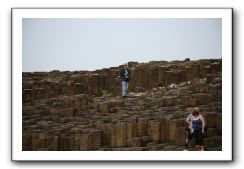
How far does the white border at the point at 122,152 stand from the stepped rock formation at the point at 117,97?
0.06 meters

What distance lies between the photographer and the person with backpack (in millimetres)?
26578

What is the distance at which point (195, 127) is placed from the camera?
2659 cm

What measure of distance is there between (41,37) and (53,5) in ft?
1.26

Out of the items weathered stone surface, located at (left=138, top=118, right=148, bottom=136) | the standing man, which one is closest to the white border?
weathered stone surface, located at (left=138, top=118, right=148, bottom=136)

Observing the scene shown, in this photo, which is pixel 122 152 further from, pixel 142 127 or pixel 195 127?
pixel 195 127

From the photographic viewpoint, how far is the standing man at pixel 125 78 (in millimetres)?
26594

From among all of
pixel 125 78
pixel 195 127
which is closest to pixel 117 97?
pixel 125 78

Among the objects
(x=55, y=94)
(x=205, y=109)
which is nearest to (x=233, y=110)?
(x=205, y=109)

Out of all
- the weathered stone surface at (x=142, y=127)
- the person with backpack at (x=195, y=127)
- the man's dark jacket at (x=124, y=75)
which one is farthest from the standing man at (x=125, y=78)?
the person with backpack at (x=195, y=127)

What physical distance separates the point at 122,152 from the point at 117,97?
24.3 inches

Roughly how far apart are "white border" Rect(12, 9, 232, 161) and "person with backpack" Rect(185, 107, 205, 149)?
15cm

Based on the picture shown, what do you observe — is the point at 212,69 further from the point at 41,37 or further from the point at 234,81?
the point at 41,37

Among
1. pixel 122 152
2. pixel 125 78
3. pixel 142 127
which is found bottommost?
pixel 122 152

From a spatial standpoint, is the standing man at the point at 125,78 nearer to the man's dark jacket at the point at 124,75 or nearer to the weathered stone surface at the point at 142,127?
the man's dark jacket at the point at 124,75
